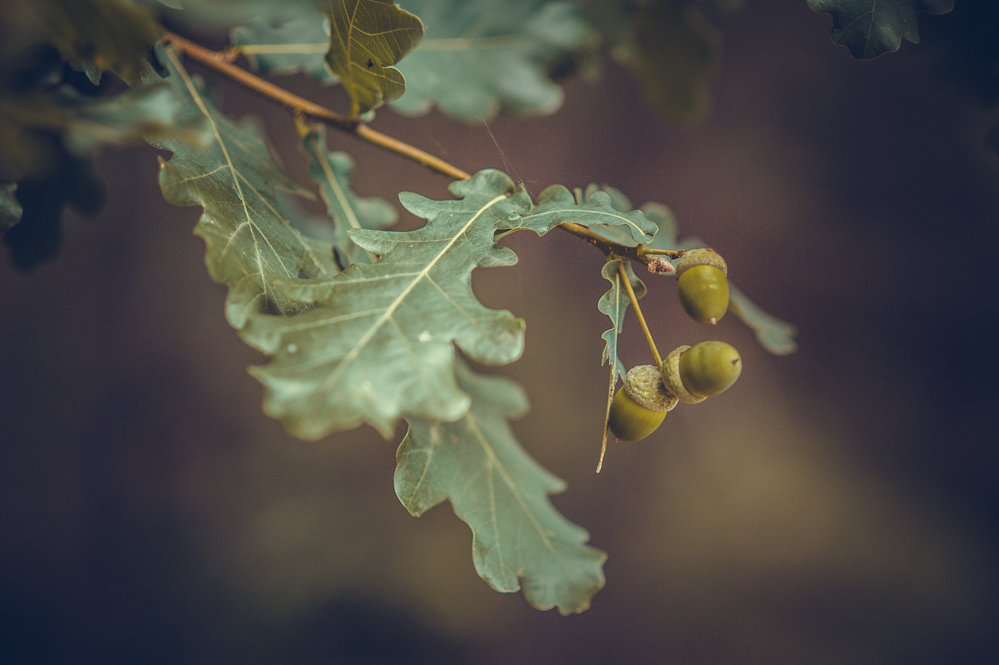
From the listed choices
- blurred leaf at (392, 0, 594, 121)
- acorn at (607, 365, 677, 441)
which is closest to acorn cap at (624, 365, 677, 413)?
acorn at (607, 365, 677, 441)

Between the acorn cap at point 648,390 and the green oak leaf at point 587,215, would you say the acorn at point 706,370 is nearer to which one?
the acorn cap at point 648,390

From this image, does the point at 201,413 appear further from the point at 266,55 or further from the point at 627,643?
the point at 627,643

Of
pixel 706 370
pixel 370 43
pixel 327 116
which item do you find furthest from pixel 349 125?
pixel 706 370

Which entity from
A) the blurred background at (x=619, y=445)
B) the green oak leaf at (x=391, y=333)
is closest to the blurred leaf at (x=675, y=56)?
the green oak leaf at (x=391, y=333)

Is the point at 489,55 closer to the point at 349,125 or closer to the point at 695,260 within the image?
the point at 349,125

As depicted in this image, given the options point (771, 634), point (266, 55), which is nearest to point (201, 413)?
point (266, 55)
